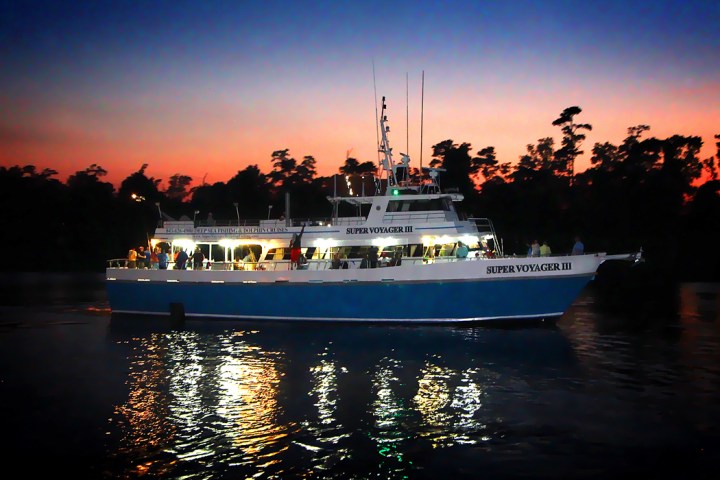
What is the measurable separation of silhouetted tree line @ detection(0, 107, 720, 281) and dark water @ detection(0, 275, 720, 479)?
2704 cm

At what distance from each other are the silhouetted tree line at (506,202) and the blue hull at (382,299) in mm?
21859

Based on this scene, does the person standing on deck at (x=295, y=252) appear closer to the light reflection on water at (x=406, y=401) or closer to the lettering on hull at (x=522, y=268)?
the light reflection on water at (x=406, y=401)

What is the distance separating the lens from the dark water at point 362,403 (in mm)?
10188

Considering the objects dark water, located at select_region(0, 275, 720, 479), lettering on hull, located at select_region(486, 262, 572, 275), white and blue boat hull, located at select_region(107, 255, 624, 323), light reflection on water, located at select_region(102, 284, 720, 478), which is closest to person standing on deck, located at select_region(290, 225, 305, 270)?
white and blue boat hull, located at select_region(107, 255, 624, 323)

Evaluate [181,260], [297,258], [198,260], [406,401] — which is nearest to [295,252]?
[297,258]

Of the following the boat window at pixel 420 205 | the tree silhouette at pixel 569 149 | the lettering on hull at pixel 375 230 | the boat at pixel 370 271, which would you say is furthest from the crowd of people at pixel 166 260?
the tree silhouette at pixel 569 149

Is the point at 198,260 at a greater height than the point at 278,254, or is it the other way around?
the point at 278,254

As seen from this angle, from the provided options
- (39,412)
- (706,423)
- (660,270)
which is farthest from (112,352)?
(660,270)

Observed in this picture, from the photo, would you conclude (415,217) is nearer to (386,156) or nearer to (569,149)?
(386,156)

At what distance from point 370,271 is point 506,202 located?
4644cm

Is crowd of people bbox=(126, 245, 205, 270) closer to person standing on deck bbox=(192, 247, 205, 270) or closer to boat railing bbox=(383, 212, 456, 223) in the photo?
person standing on deck bbox=(192, 247, 205, 270)

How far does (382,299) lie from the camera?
75.6 feet

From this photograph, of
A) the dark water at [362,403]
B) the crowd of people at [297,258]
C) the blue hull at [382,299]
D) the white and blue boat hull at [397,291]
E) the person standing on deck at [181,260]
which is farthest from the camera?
the person standing on deck at [181,260]

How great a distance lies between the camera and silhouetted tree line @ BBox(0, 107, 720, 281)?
62000 mm
